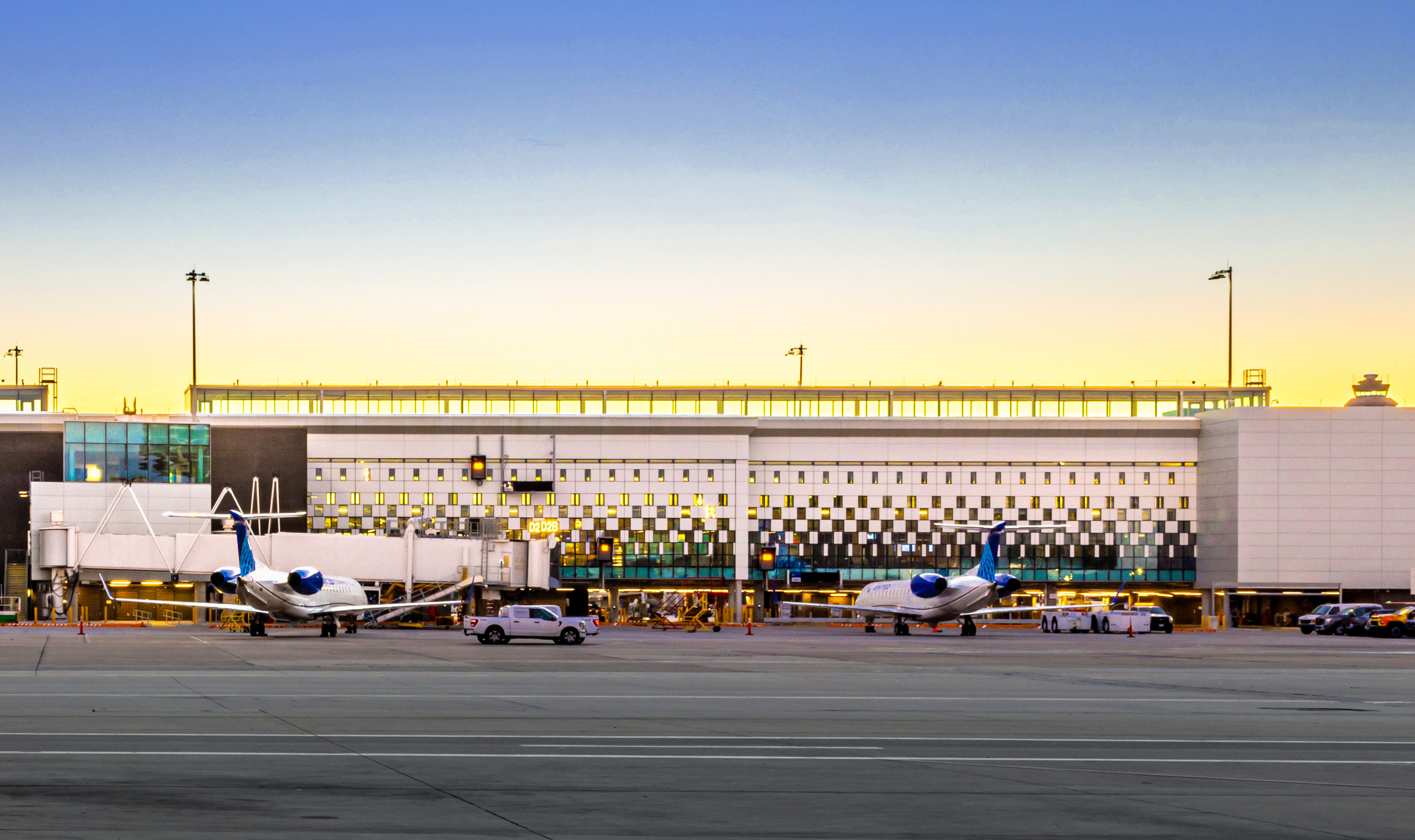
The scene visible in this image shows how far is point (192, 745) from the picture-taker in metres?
20.5

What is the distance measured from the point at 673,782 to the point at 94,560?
92.0 m

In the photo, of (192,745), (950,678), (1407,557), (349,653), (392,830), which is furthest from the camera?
(1407,557)

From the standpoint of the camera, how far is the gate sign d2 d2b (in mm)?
126250

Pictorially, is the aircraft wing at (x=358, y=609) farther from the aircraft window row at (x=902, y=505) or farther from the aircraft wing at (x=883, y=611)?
the aircraft window row at (x=902, y=505)

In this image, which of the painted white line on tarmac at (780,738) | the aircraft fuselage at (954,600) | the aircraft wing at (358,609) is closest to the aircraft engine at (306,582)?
the aircraft wing at (358,609)

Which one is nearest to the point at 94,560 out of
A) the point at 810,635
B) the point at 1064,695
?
the point at 810,635

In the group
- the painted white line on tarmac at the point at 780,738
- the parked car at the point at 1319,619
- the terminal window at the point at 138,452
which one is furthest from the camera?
the terminal window at the point at 138,452

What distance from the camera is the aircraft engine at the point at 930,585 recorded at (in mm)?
84688

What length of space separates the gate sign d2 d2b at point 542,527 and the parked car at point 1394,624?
6278 cm

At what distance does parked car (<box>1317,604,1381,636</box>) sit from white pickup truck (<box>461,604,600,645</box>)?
46.9 metres

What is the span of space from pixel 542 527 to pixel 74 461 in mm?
35151

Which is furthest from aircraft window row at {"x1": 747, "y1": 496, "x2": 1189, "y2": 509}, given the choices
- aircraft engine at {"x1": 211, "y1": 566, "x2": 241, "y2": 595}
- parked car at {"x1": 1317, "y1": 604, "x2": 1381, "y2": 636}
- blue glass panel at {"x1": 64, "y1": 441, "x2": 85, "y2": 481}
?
aircraft engine at {"x1": 211, "y1": 566, "x2": 241, "y2": 595}

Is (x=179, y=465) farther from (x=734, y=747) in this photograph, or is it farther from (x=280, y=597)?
(x=734, y=747)

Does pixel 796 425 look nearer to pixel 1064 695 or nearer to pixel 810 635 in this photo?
pixel 810 635
